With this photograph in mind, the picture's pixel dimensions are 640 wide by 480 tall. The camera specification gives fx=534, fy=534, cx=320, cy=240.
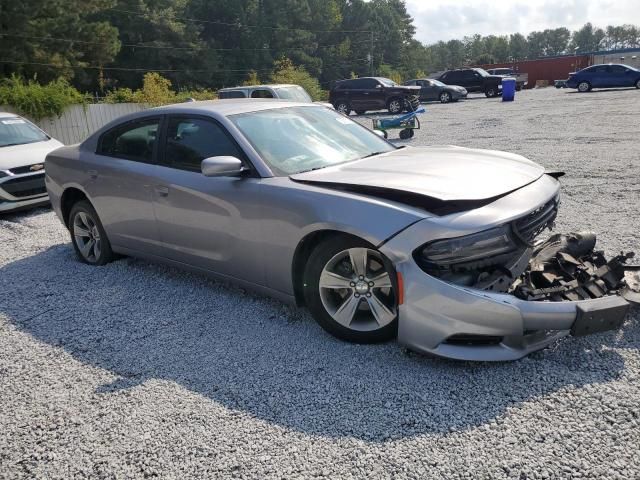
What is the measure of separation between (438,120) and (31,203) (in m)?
15.7

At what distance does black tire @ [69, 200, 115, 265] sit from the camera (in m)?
5.27

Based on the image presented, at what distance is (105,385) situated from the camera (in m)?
3.21

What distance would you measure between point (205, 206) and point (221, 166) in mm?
518

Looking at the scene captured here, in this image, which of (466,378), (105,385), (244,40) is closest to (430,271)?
(466,378)

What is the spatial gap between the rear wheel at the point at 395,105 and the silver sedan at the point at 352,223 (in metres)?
20.6

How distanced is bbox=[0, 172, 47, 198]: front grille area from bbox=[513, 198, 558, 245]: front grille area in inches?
288

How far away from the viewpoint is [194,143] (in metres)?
4.30

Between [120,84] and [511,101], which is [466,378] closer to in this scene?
[511,101]

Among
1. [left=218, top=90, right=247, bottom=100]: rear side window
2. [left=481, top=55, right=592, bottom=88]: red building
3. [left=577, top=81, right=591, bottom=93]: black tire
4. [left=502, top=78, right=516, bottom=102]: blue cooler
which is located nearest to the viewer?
[left=218, top=90, right=247, bottom=100]: rear side window

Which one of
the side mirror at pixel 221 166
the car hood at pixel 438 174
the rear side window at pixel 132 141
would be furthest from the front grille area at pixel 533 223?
the rear side window at pixel 132 141

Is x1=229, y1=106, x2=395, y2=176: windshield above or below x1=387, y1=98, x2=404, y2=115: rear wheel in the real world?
above

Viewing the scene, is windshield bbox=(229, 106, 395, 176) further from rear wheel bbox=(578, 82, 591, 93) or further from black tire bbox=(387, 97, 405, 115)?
rear wheel bbox=(578, 82, 591, 93)

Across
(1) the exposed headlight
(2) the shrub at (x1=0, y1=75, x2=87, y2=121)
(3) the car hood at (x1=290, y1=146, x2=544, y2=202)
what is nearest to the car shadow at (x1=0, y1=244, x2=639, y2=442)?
(1) the exposed headlight

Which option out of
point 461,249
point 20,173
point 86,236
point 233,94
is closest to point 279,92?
point 233,94
